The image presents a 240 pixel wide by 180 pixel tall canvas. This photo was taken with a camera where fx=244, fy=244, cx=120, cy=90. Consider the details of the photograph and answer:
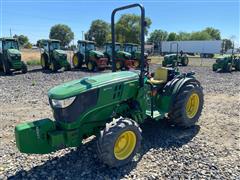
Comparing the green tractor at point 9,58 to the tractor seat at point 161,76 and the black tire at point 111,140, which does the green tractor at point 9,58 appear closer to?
the tractor seat at point 161,76

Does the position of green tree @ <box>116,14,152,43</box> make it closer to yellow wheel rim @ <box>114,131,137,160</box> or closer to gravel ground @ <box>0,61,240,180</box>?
gravel ground @ <box>0,61,240,180</box>

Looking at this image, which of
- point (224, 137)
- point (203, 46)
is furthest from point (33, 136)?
point (203, 46)

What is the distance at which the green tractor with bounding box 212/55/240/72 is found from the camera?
713 inches

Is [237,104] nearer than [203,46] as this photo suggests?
Yes

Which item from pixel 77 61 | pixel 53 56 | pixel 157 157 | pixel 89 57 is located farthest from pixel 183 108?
pixel 77 61

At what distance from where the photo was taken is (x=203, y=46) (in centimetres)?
5141

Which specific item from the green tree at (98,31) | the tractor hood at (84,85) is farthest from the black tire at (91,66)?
the green tree at (98,31)

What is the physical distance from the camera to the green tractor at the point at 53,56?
17047 mm

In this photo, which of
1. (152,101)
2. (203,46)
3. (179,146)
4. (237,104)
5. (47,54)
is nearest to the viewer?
(179,146)

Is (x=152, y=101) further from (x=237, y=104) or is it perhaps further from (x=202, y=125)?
(x=237, y=104)

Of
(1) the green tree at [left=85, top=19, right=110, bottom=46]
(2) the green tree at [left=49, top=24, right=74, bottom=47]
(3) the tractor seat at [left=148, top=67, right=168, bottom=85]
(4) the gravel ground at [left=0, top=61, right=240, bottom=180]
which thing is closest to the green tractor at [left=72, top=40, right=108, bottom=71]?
(4) the gravel ground at [left=0, top=61, right=240, bottom=180]

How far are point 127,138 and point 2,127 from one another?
10.9 ft

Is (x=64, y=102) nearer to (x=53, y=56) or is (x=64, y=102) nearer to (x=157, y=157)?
(x=157, y=157)

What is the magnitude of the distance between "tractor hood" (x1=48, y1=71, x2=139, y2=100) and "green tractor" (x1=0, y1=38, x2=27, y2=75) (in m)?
12.9
